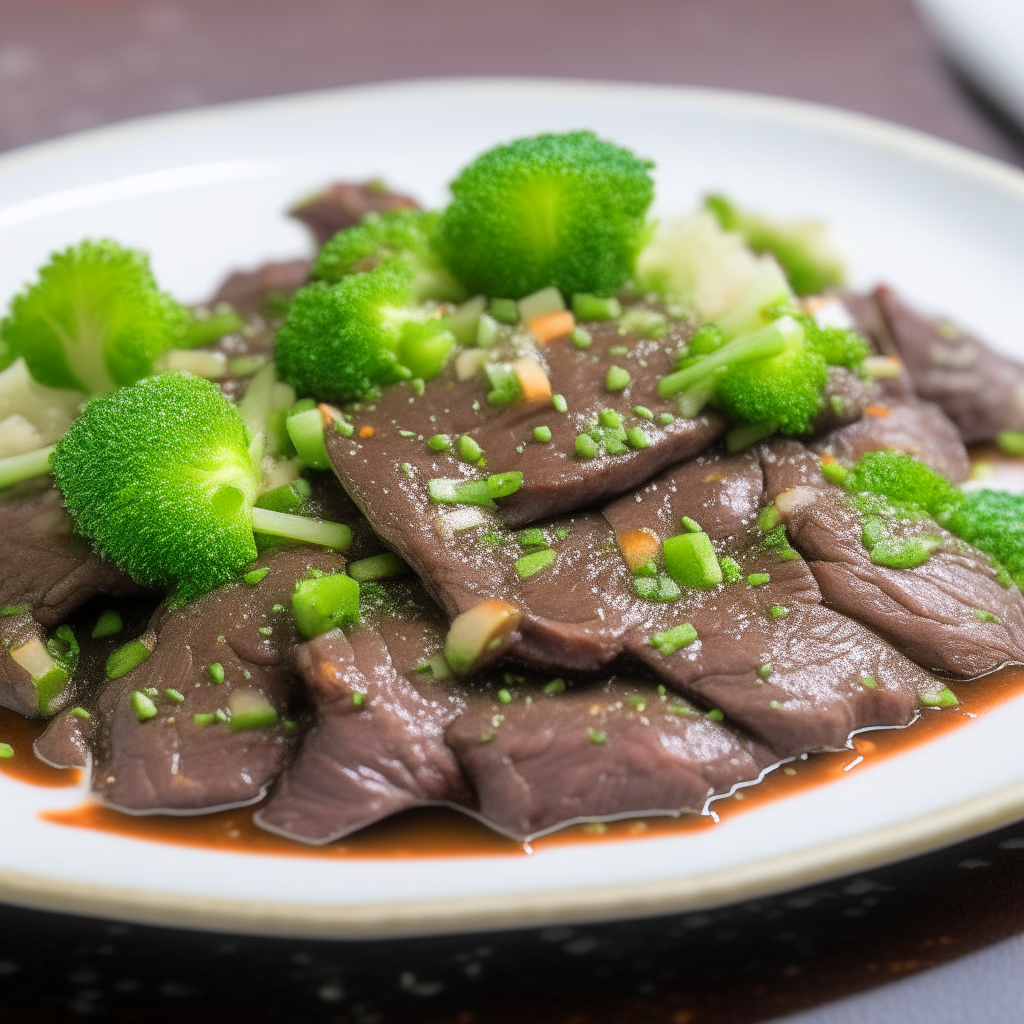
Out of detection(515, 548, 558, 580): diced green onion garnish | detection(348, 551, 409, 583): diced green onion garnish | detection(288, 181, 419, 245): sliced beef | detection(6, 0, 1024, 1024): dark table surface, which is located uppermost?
detection(288, 181, 419, 245): sliced beef

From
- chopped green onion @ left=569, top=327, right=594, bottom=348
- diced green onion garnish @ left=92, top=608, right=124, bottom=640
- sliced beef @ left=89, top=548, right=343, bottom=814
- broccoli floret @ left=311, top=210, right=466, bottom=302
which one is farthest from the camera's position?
broccoli floret @ left=311, top=210, right=466, bottom=302

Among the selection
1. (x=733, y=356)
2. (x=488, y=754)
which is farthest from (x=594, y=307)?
(x=488, y=754)

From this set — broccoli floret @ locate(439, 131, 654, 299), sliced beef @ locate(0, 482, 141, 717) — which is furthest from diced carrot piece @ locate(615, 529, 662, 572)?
sliced beef @ locate(0, 482, 141, 717)

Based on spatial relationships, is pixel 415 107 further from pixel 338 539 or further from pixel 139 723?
pixel 139 723

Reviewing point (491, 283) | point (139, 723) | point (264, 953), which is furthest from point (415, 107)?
point (264, 953)

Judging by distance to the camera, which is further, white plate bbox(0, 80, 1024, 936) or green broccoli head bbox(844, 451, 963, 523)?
green broccoli head bbox(844, 451, 963, 523)

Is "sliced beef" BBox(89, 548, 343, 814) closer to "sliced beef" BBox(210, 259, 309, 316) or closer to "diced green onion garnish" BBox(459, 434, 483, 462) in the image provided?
"diced green onion garnish" BBox(459, 434, 483, 462)

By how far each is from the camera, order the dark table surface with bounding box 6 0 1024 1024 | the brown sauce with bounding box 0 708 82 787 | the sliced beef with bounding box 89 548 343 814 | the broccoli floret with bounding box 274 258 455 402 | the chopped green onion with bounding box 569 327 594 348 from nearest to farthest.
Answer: the dark table surface with bounding box 6 0 1024 1024 → the sliced beef with bounding box 89 548 343 814 → the brown sauce with bounding box 0 708 82 787 → the broccoli floret with bounding box 274 258 455 402 → the chopped green onion with bounding box 569 327 594 348

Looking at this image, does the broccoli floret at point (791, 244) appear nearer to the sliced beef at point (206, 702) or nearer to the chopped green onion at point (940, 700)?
the chopped green onion at point (940, 700)
